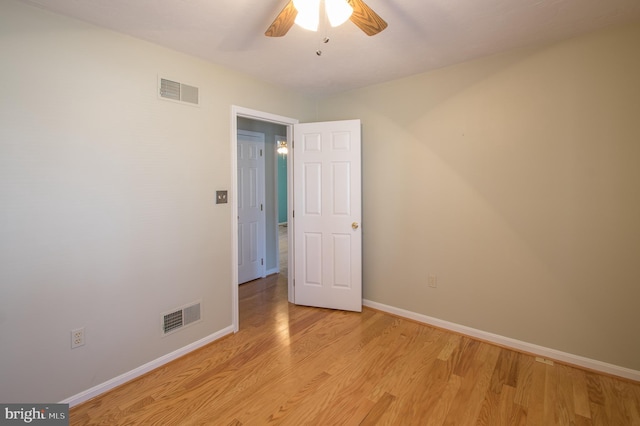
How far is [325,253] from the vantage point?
A: 3365mm

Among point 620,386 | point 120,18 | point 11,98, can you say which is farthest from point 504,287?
point 11,98

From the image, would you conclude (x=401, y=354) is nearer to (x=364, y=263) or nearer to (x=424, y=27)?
(x=364, y=263)

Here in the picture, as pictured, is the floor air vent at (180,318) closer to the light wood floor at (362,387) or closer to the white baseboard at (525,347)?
the light wood floor at (362,387)

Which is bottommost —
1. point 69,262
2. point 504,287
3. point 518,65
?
point 504,287

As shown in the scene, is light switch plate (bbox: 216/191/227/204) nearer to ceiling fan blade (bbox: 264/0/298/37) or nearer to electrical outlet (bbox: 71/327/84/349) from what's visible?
electrical outlet (bbox: 71/327/84/349)

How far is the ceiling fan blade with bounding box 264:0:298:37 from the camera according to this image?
145 cm

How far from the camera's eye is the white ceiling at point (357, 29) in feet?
5.81

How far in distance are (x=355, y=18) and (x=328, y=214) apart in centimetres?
206

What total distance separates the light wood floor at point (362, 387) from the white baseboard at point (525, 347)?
70 millimetres

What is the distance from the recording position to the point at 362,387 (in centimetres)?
204

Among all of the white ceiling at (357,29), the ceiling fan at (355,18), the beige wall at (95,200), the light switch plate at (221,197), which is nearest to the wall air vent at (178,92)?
the beige wall at (95,200)

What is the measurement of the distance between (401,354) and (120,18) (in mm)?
3130

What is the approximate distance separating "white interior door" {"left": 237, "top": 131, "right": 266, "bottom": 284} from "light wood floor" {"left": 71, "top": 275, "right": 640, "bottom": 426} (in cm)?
170

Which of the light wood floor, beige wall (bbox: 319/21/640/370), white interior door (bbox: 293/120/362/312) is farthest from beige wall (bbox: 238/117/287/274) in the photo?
the light wood floor
